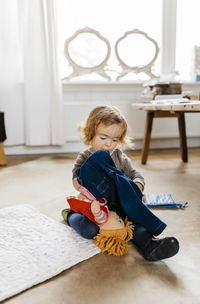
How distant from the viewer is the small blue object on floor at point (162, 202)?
1296 mm

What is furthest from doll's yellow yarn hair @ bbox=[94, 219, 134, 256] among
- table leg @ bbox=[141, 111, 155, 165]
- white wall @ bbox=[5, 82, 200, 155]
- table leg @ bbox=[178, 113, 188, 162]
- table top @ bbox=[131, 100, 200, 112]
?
white wall @ bbox=[5, 82, 200, 155]

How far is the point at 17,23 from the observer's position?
2295mm

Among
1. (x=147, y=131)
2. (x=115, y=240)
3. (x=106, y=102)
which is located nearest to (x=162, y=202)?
(x=115, y=240)

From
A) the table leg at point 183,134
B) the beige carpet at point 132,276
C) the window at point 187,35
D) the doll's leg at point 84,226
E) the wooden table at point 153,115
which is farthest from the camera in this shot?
the window at point 187,35

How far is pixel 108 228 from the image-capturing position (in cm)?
91

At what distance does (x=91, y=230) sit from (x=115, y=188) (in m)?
0.18

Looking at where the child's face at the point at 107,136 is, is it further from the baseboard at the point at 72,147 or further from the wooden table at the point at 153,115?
the baseboard at the point at 72,147

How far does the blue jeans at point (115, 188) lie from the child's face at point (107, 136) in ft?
0.33

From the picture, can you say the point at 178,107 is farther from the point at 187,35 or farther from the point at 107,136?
the point at 187,35

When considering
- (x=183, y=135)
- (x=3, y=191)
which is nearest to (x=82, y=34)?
(x=183, y=135)

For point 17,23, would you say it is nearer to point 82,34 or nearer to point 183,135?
point 82,34

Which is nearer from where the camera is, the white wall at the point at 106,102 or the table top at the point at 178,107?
the table top at the point at 178,107

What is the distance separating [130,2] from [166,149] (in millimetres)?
1446

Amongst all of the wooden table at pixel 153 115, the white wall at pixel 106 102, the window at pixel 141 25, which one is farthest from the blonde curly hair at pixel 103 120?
the window at pixel 141 25
